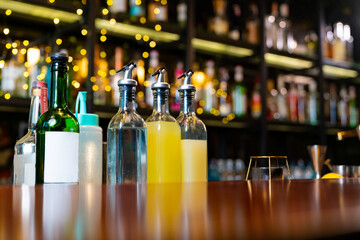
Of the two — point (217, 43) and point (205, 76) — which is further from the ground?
point (217, 43)

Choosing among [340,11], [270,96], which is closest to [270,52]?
[270,96]

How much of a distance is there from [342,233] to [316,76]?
3.15 meters

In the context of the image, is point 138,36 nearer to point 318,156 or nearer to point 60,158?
point 318,156

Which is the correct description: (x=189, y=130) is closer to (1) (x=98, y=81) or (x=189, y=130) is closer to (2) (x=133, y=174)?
(2) (x=133, y=174)

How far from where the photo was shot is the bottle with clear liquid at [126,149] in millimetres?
768

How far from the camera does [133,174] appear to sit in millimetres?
767

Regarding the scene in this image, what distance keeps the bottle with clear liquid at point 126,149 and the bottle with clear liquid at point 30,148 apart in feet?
0.43

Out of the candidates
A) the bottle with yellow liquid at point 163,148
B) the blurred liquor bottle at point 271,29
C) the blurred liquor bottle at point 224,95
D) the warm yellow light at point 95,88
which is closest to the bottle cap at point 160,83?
the bottle with yellow liquid at point 163,148

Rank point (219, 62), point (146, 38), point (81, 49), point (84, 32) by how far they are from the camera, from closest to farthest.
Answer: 1. point (84, 32)
2. point (81, 49)
3. point (146, 38)
4. point (219, 62)

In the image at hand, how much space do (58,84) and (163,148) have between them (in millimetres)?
223

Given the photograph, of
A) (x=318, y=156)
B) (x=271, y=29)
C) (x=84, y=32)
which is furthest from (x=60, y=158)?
(x=271, y=29)

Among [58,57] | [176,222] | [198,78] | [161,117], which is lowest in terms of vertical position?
[176,222]

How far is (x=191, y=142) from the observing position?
849 millimetres

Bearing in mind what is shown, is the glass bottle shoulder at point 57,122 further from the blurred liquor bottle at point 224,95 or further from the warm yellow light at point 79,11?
the blurred liquor bottle at point 224,95
